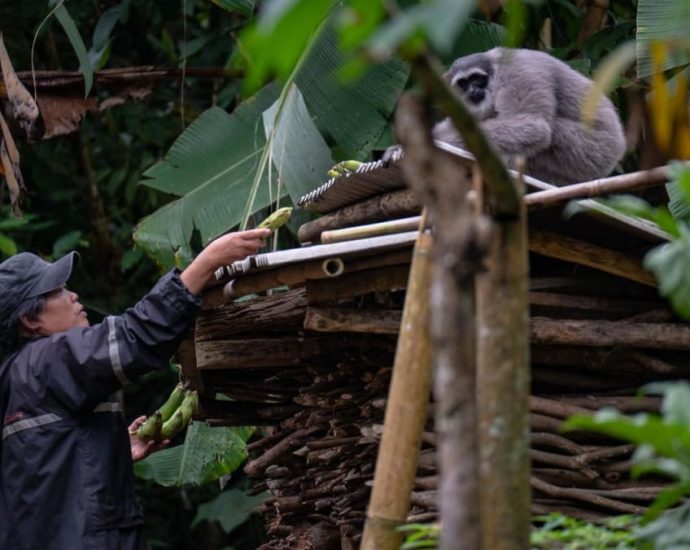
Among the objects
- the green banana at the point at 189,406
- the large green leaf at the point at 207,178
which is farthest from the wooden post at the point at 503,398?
the large green leaf at the point at 207,178

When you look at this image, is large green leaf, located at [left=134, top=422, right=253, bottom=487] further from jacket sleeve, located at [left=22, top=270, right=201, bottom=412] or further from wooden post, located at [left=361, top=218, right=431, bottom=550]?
wooden post, located at [left=361, top=218, right=431, bottom=550]

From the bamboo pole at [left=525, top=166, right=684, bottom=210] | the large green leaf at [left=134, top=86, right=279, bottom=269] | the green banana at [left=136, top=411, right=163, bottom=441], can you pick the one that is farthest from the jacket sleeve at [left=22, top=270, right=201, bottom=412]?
the large green leaf at [left=134, top=86, right=279, bottom=269]

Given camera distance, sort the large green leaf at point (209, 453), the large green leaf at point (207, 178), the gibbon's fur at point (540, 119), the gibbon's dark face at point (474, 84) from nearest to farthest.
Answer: the gibbon's fur at point (540, 119), the gibbon's dark face at point (474, 84), the large green leaf at point (207, 178), the large green leaf at point (209, 453)

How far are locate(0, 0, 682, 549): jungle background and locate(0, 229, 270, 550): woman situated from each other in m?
1.15

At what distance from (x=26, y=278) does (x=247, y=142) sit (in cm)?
236

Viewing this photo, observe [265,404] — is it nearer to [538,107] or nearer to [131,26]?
[538,107]

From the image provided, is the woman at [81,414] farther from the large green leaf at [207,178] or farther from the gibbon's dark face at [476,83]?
the gibbon's dark face at [476,83]

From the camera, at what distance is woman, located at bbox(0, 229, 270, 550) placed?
4781mm

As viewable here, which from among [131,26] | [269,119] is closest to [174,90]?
[131,26]

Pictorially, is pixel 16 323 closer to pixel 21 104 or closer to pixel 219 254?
pixel 219 254

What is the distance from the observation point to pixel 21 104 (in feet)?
22.0

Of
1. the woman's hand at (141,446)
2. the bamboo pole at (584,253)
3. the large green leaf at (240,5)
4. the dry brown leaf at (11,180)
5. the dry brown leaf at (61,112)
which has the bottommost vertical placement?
the woman's hand at (141,446)

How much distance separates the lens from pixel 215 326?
16.8ft

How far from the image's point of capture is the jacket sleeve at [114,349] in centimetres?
477
